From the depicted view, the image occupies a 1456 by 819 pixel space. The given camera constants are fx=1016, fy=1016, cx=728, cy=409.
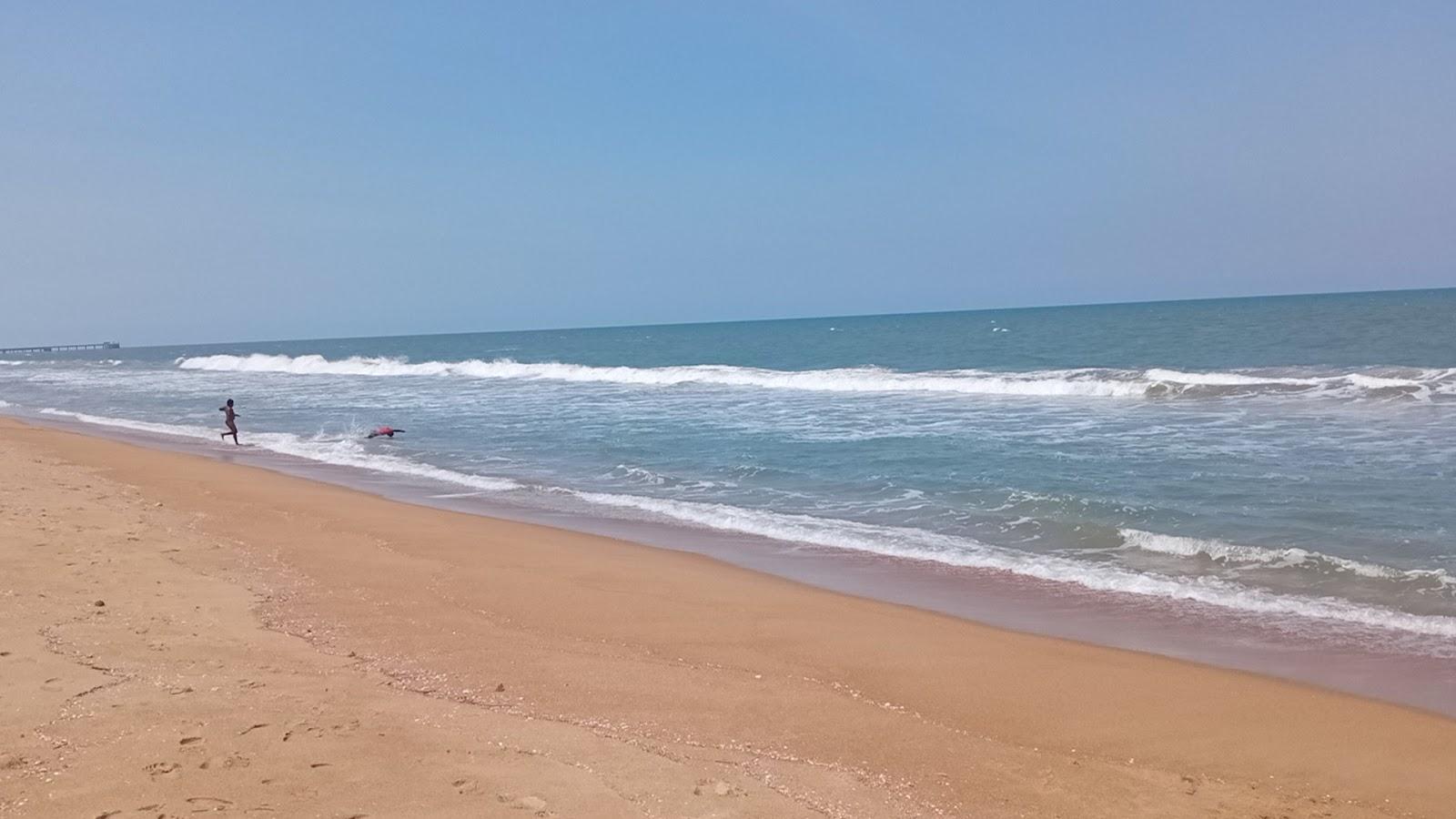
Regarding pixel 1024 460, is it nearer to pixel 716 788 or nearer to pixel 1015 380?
pixel 716 788

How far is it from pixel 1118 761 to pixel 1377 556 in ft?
18.2

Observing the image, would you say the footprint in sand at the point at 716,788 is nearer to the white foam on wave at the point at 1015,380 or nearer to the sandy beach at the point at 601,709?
the sandy beach at the point at 601,709

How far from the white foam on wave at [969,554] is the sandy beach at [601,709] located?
1.81 meters

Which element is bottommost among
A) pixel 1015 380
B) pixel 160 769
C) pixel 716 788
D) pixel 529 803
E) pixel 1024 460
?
pixel 1024 460

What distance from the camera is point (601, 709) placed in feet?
17.9

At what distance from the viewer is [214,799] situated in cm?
393

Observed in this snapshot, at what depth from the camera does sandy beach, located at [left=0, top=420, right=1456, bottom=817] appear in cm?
426

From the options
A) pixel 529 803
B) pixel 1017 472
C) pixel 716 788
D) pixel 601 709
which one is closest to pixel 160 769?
pixel 529 803

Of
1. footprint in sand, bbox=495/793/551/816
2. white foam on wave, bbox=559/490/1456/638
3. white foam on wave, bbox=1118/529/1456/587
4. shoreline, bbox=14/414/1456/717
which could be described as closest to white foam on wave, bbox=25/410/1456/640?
white foam on wave, bbox=559/490/1456/638

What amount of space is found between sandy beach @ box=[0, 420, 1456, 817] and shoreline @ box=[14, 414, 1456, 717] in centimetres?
32

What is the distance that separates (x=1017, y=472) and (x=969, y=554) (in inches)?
177

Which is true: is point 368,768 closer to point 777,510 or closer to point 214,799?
point 214,799

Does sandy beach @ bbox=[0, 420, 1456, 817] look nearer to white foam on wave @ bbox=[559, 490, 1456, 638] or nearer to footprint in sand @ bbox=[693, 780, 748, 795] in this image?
footprint in sand @ bbox=[693, 780, 748, 795]

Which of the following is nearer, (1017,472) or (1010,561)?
(1010,561)
